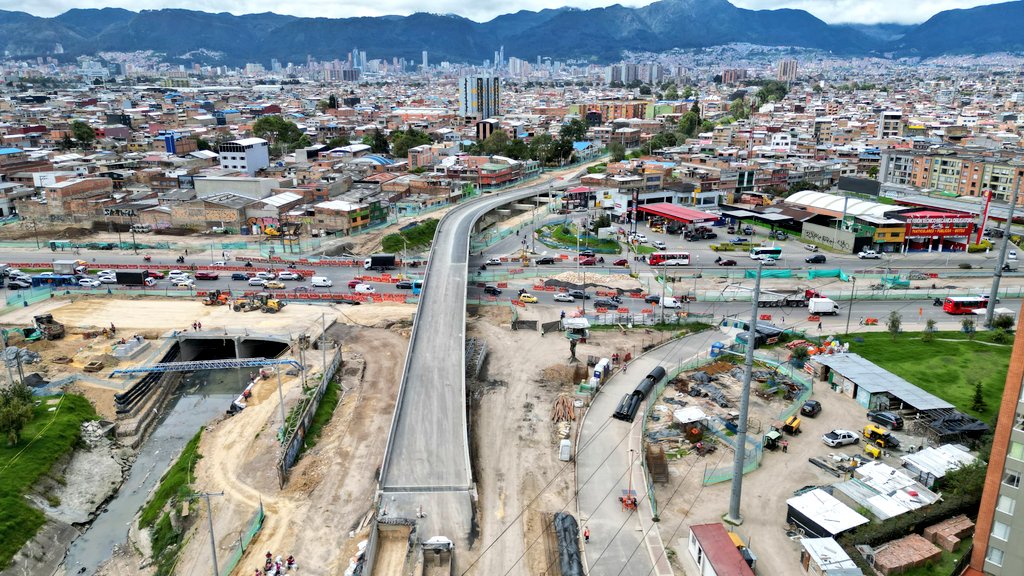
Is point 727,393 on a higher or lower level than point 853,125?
lower

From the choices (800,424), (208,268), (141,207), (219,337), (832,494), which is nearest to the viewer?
(832,494)

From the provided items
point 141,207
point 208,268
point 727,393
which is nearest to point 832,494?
point 727,393

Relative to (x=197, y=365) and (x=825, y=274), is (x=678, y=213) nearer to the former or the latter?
(x=825, y=274)

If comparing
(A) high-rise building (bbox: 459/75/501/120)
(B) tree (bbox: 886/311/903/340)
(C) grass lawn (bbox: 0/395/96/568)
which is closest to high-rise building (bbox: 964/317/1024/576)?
(B) tree (bbox: 886/311/903/340)

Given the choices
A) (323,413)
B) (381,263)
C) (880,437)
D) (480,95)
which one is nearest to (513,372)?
(323,413)

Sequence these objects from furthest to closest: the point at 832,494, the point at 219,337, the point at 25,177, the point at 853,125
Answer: the point at 853,125 < the point at 25,177 < the point at 219,337 < the point at 832,494

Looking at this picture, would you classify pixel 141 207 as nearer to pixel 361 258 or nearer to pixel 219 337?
pixel 361 258

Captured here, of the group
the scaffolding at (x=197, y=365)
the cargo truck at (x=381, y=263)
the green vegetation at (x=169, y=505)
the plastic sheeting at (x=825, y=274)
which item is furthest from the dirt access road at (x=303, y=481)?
the plastic sheeting at (x=825, y=274)

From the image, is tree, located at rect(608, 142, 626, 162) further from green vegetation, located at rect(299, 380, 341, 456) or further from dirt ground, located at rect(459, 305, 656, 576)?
green vegetation, located at rect(299, 380, 341, 456)
